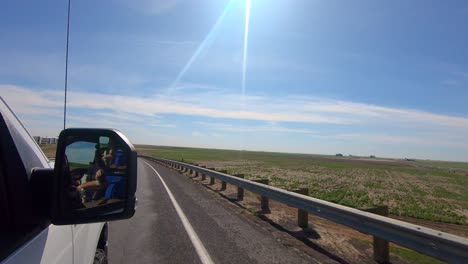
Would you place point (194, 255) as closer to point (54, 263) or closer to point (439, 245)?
point (439, 245)

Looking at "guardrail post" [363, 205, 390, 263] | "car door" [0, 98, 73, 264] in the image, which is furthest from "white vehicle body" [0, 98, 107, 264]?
"guardrail post" [363, 205, 390, 263]

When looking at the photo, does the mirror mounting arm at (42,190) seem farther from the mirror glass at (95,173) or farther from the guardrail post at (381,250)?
the guardrail post at (381,250)

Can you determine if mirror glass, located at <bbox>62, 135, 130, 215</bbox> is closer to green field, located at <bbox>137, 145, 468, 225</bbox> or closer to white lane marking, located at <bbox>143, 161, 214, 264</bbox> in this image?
white lane marking, located at <bbox>143, 161, 214, 264</bbox>

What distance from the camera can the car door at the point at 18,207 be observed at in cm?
199

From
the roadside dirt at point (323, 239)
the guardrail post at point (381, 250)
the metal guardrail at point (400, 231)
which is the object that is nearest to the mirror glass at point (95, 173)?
the metal guardrail at point (400, 231)

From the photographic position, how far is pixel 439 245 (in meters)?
4.41

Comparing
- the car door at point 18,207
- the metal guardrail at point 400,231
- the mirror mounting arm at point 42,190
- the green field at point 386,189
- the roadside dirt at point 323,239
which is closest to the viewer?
the car door at point 18,207

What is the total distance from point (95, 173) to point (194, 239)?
5.40 meters

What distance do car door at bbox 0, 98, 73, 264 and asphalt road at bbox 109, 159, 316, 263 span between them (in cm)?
396

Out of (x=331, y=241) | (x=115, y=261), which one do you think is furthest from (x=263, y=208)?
(x=115, y=261)

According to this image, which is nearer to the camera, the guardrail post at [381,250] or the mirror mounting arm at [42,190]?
the mirror mounting arm at [42,190]

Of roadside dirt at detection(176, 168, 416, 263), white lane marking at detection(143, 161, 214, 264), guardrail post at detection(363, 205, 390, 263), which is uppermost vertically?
guardrail post at detection(363, 205, 390, 263)

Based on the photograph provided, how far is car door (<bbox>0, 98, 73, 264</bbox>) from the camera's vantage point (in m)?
1.99

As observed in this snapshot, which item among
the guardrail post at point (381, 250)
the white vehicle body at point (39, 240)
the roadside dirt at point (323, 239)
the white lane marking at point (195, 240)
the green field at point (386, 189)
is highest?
the white vehicle body at point (39, 240)
